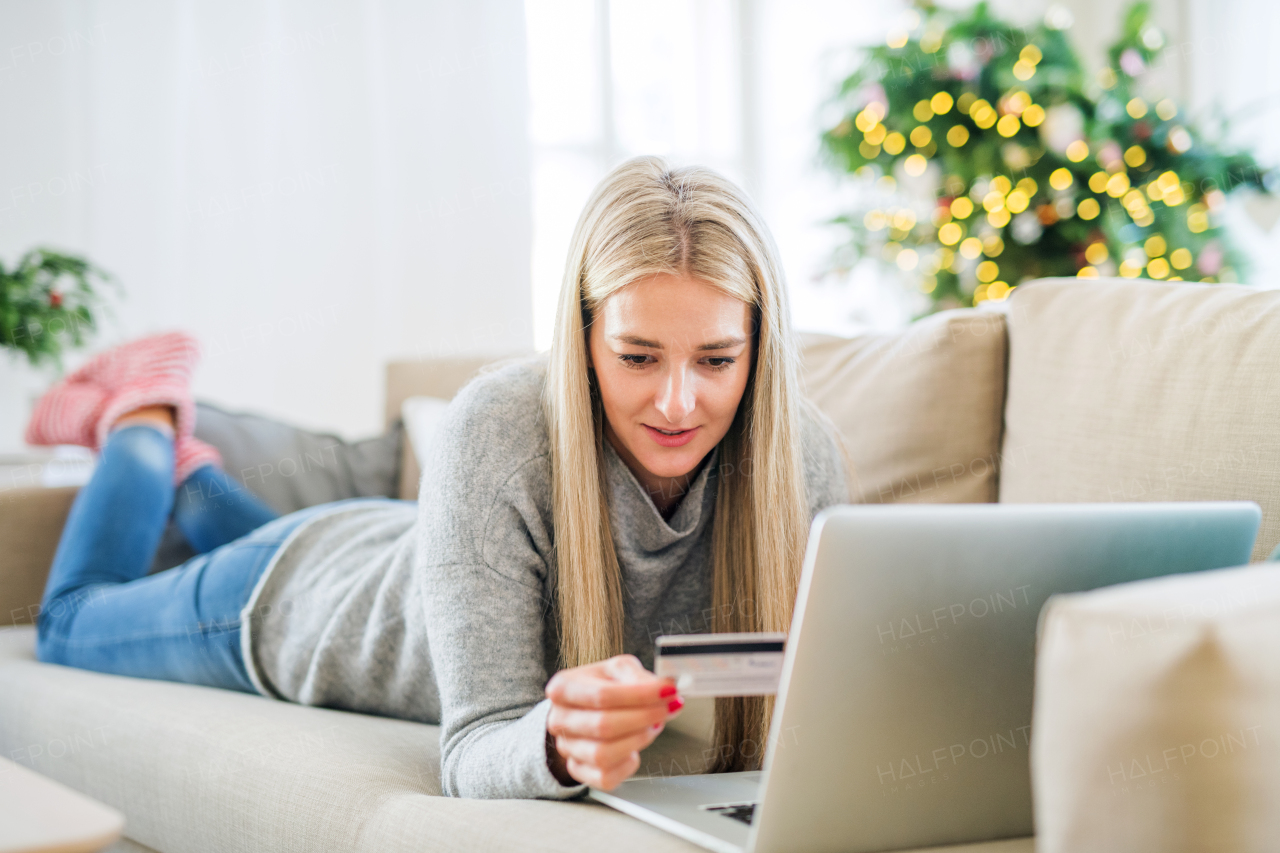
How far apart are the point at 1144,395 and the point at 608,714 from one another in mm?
727

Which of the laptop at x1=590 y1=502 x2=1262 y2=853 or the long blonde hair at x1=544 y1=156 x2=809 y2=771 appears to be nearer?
the laptop at x1=590 y1=502 x2=1262 y2=853

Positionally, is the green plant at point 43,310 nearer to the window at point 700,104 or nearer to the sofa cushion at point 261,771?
the sofa cushion at point 261,771

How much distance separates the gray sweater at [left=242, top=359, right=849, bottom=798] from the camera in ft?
2.92

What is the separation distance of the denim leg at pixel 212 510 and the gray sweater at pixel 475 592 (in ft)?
1.35

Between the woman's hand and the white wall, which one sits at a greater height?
the white wall

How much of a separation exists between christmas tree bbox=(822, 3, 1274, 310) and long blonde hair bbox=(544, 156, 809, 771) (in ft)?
5.84

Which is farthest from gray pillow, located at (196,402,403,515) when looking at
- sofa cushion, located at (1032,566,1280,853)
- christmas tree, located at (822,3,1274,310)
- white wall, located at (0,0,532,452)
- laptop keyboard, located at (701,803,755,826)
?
sofa cushion, located at (1032,566,1280,853)

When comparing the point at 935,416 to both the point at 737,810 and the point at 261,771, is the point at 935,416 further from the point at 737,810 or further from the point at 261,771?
the point at 261,771

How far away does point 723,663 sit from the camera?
645 mm

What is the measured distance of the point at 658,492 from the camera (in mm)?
1113

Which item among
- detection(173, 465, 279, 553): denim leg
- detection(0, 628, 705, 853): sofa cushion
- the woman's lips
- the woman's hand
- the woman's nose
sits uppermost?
the woman's nose

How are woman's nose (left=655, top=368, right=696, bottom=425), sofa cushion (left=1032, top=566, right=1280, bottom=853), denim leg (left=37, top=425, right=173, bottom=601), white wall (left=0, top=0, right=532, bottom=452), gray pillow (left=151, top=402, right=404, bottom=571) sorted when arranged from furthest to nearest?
white wall (left=0, top=0, right=532, bottom=452) → gray pillow (left=151, top=402, right=404, bottom=571) → denim leg (left=37, top=425, right=173, bottom=601) → woman's nose (left=655, top=368, right=696, bottom=425) → sofa cushion (left=1032, top=566, right=1280, bottom=853)

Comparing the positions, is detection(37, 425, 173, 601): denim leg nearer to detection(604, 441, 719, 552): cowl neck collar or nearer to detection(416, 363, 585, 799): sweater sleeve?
detection(416, 363, 585, 799): sweater sleeve

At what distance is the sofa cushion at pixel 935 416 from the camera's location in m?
1.33
